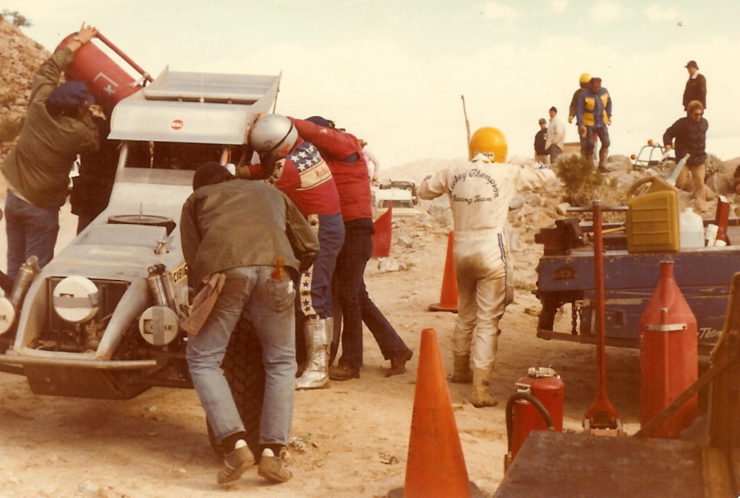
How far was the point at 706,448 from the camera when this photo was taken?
4059 mm

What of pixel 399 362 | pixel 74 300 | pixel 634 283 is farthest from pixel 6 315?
pixel 634 283

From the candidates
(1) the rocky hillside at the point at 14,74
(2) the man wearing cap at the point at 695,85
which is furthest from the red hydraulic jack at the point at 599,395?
(1) the rocky hillside at the point at 14,74

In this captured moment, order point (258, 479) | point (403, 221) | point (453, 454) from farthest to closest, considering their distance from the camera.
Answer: point (403, 221) < point (258, 479) < point (453, 454)

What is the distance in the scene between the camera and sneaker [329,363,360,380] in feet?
30.3

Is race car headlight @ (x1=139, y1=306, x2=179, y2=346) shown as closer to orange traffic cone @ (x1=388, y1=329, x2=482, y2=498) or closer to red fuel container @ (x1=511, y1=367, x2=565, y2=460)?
orange traffic cone @ (x1=388, y1=329, x2=482, y2=498)

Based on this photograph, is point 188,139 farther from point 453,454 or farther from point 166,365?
point 453,454

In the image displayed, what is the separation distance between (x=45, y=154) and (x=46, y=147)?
63 mm

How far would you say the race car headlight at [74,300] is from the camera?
7016 mm

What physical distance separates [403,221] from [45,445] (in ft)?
51.6

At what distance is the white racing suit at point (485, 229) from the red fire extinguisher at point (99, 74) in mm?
2964

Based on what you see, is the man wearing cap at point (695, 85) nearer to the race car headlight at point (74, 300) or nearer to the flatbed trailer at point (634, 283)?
Answer: the flatbed trailer at point (634, 283)

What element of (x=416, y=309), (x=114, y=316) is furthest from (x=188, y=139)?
(x=416, y=309)

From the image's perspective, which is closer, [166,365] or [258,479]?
[258,479]

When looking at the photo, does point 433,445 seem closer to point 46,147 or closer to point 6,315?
point 6,315
